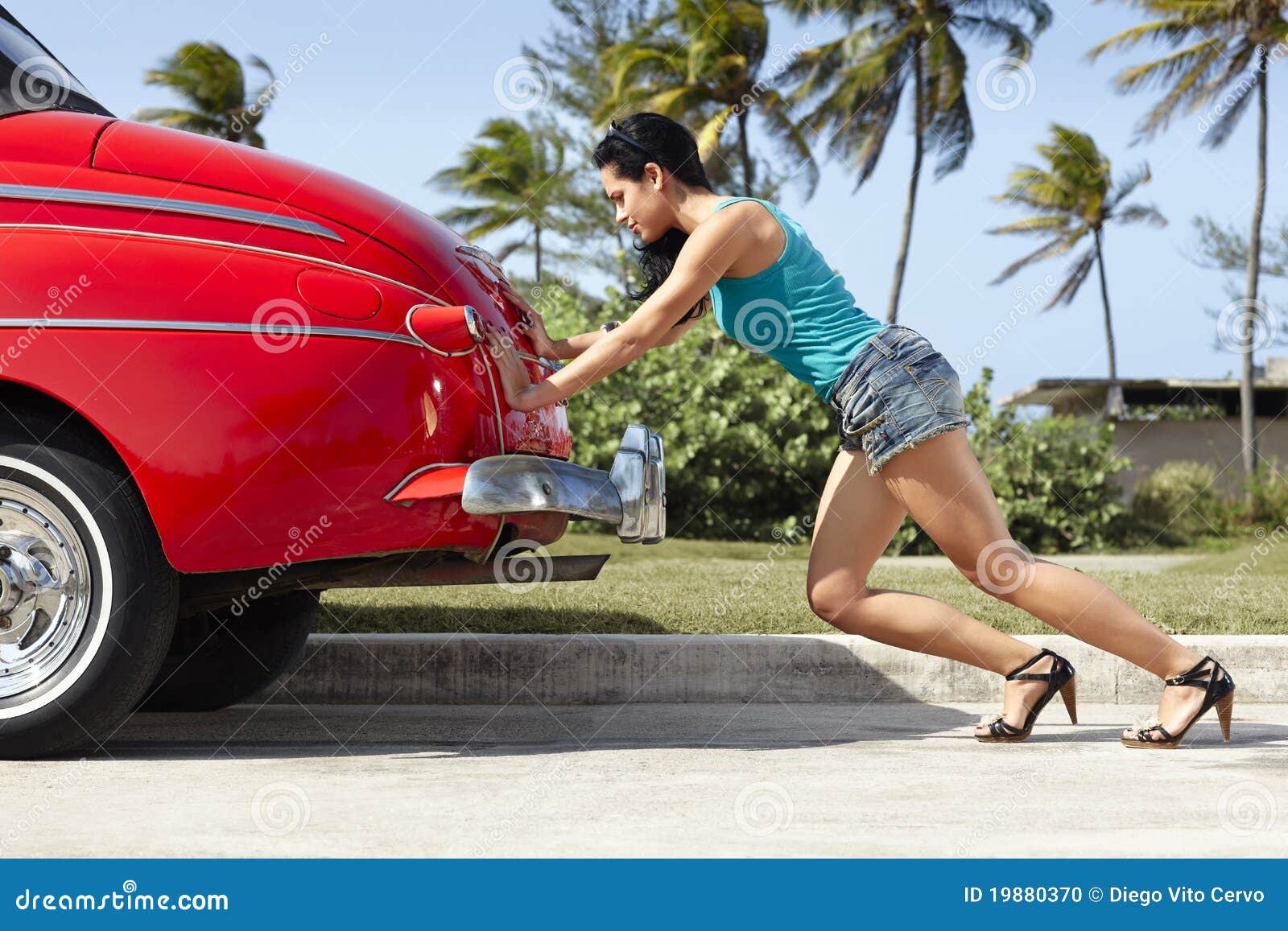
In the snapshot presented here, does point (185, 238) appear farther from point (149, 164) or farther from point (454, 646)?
point (454, 646)

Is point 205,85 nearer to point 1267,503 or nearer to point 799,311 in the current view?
point 1267,503

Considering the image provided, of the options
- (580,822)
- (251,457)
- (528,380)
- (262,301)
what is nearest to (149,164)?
(262,301)

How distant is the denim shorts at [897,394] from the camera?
Result: 3.64 metres

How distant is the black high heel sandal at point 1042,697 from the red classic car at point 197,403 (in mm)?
1353

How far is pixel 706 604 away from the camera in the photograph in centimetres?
614

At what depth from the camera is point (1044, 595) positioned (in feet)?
12.4

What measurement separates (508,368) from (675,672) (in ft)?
5.72

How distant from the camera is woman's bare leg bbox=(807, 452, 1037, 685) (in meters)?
3.85

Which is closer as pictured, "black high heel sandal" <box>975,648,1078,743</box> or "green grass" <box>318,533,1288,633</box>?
"black high heel sandal" <box>975,648,1078,743</box>
